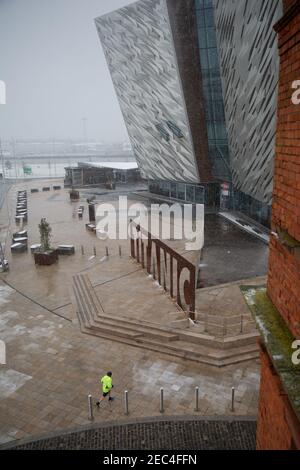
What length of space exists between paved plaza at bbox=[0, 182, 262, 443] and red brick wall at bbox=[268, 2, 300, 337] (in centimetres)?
782

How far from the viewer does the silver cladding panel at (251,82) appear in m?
19.0

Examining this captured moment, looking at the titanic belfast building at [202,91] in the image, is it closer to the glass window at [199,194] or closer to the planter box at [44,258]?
the glass window at [199,194]

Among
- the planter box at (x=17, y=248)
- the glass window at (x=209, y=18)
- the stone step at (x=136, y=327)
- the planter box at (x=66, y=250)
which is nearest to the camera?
the stone step at (x=136, y=327)

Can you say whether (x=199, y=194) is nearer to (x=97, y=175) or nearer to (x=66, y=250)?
(x=66, y=250)

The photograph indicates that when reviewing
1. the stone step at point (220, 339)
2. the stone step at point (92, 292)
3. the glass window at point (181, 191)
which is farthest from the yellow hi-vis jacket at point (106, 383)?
the glass window at point (181, 191)

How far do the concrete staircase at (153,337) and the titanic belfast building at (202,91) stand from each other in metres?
14.5

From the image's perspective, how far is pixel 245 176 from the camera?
30672mm

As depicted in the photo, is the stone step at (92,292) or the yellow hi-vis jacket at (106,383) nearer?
the yellow hi-vis jacket at (106,383)

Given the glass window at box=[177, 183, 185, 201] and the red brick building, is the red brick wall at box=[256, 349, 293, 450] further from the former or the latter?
the glass window at box=[177, 183, 185, 201]

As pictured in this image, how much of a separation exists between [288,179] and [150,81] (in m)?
34.6

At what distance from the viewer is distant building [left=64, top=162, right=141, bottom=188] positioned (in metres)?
61.6

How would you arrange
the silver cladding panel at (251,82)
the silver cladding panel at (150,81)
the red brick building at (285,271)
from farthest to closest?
the silver cladding panel at (150,81) < the silver cladding panel at (251,82) < the red brick building at (285,271)
